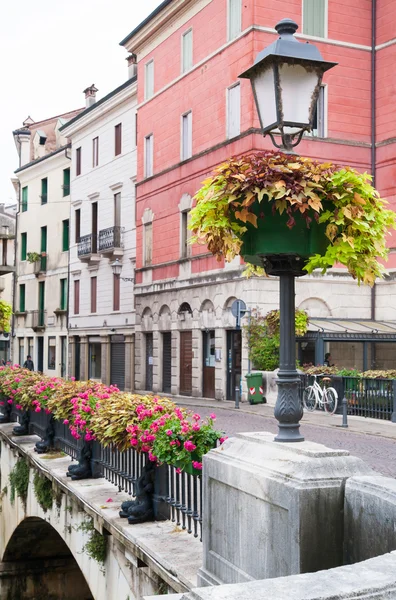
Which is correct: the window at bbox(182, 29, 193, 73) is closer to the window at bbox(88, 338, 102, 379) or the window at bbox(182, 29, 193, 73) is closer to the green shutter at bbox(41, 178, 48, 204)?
the window at bbox(88, 338, 102, 379)

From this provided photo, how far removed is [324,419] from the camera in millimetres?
19906

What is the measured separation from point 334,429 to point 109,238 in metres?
21.5

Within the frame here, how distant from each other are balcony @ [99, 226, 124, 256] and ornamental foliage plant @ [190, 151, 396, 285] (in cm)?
3181

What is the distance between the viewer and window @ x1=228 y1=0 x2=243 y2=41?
2606 centimetres

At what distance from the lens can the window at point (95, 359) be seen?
39.7 m

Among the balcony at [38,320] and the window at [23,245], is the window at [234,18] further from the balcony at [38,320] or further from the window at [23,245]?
the window at [23,245]

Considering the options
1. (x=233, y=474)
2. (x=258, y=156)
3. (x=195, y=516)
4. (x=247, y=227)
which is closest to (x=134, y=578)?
(x=195, y=516)

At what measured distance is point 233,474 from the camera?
15.9 feet

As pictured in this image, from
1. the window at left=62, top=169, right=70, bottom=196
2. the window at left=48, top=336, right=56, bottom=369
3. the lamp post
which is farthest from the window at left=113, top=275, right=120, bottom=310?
the lamp post

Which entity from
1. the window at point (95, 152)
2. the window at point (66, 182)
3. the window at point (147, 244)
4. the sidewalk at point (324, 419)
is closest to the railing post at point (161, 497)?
the sidewalk at point (324, 419)

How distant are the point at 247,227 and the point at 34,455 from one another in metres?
8.29

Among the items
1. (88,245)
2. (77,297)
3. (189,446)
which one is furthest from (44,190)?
(189,446)

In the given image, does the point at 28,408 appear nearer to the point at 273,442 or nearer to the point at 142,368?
the point at 273,442

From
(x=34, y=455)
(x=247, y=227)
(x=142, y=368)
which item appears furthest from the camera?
(x=142, y=368)
